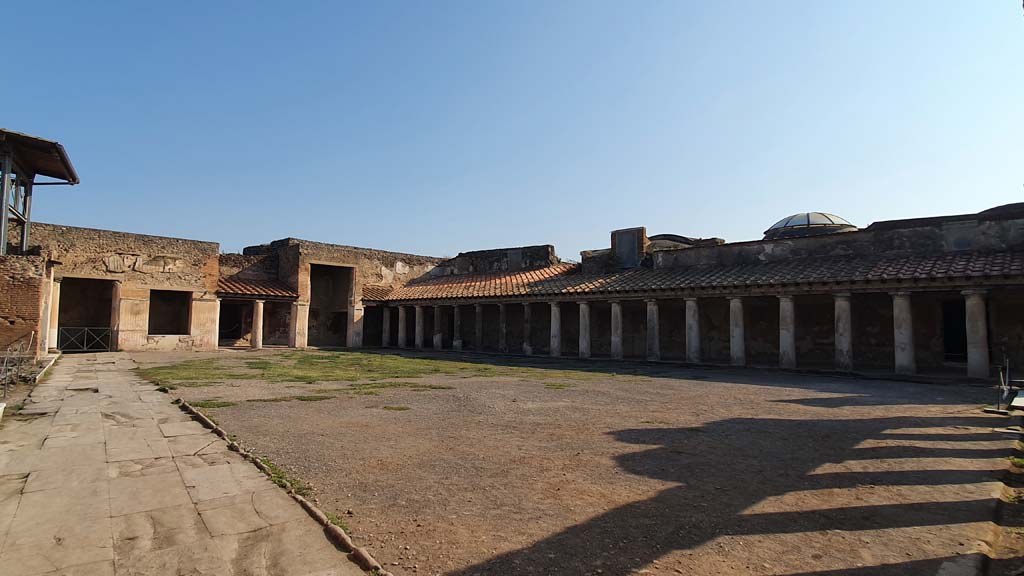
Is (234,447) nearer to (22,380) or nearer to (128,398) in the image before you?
(128,398)

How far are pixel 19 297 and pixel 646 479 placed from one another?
14.5 meters

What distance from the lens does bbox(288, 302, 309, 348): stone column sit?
26.0 m

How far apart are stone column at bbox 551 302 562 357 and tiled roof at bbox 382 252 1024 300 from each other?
2.67ft

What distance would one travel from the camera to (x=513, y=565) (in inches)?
118

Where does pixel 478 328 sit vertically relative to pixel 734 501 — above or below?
above

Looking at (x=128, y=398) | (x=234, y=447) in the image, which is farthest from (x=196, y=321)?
(x=234, y=447)

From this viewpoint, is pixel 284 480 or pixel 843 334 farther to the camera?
pixel 843 334

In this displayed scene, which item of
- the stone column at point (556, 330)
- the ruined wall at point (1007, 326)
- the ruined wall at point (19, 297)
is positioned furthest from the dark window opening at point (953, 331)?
the ruined wall at point (19, 297)

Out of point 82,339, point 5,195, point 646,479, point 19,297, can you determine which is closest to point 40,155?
point 5,195

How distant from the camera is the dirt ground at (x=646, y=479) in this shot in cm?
318

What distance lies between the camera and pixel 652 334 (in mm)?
19062

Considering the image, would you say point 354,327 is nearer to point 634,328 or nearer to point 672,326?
point 634,328

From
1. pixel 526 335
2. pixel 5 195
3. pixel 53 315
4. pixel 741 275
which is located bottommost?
pixel 526 335

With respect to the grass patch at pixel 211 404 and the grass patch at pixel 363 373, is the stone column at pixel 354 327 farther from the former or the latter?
the grass patch at pixel 211 404
